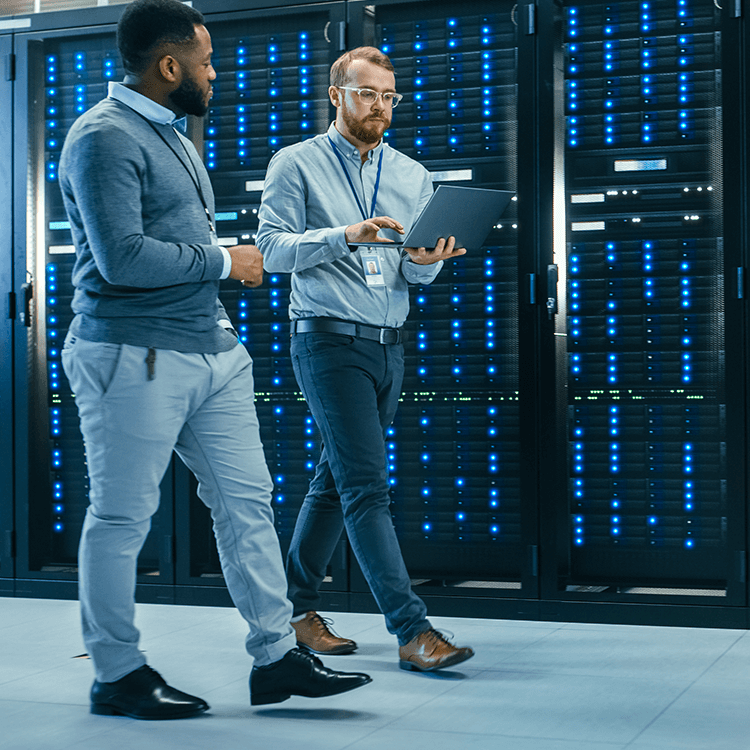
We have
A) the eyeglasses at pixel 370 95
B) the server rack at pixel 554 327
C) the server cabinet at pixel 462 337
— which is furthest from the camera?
the server cabinet at pixel 462 337

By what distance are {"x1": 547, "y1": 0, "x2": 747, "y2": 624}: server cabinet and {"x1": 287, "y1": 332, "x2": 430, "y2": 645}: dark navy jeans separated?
0.97m

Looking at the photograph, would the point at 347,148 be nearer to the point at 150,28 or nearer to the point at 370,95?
the point at 370,95

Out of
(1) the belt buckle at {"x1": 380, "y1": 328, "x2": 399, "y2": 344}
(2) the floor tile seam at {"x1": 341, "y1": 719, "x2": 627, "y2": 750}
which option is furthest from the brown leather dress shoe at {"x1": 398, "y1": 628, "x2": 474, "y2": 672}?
(1) the belt buckle at {"x1": 380, "y1": 328, "x2": 399, "y2": 344}

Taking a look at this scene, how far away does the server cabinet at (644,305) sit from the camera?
348cm

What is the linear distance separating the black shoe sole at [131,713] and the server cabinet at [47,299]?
5.51 feet

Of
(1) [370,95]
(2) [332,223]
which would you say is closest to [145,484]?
(2) [332,223]

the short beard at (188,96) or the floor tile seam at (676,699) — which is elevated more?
the short beard at (188,96)

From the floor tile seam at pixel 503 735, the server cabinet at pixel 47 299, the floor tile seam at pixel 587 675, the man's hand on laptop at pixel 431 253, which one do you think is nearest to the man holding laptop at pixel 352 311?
the man's hand on laptop at pixel 431 253

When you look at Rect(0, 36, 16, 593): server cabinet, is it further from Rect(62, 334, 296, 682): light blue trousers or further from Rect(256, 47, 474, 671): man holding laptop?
Rect(62, 334, 296, 682): light blue trousers

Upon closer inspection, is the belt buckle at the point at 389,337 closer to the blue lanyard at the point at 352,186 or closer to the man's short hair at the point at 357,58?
the blue lanyard at the point at 352,186

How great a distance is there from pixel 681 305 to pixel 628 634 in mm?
1113

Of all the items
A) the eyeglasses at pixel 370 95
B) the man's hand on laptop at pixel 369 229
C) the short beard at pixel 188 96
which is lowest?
the man's hand on laptop at pixel 369 229

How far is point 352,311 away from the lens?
9.19 ft

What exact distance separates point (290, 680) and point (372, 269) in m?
1.11
